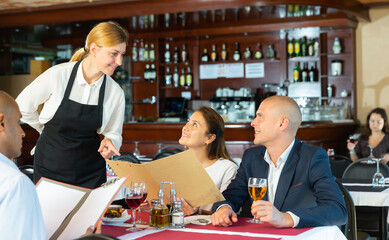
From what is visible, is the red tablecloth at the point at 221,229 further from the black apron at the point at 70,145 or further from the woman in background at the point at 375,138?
the woman in background at the point at 375,138

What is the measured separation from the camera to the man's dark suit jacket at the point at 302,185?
7.42 feet

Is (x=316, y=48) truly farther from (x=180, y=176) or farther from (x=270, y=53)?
(x=180, y=176)

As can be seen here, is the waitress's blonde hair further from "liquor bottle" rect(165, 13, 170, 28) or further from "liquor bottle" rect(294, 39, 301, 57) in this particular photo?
"liquor bottle" rect(294, 39, 301, 57)

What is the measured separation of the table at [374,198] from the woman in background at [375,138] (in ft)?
9.19

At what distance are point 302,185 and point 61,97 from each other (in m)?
1.39

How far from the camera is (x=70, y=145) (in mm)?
2963

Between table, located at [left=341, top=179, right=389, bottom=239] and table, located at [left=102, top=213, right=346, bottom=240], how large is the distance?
5.69 feet

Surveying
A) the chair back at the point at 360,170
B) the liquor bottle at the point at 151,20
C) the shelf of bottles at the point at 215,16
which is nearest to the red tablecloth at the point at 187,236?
the chair back at the point at 360,170

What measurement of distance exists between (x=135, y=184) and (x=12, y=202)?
Answer: 2.79 feet

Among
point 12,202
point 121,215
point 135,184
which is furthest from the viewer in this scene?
point 121,215

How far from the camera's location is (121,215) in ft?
7.62

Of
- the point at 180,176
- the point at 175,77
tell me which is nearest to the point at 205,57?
the point at 175,77

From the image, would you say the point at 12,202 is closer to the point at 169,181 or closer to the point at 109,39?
the point at 169,181

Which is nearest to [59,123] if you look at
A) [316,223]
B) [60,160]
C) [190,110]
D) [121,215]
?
[60,160]
